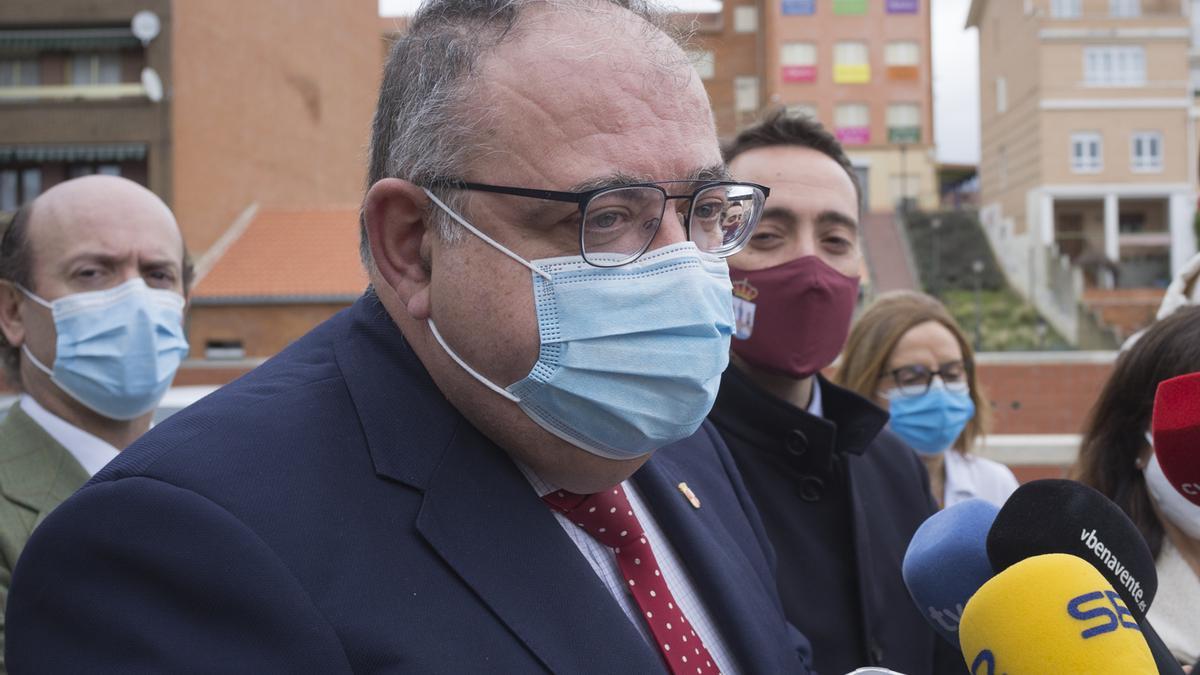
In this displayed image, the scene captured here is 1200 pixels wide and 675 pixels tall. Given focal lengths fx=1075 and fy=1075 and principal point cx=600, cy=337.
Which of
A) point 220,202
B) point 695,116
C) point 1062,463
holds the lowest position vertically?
point 1062,463

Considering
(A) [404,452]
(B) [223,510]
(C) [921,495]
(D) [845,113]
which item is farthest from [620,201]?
(D) [845,113]

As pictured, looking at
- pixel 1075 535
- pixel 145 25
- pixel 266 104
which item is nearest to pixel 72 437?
pixel 1075 535

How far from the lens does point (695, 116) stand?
5.76ft

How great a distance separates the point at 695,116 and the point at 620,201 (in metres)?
0.22

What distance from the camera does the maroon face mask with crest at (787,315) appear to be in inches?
117

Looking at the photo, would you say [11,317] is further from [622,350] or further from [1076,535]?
[1076,535]

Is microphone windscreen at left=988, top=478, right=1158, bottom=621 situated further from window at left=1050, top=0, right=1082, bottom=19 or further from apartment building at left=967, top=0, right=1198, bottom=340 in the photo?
window at left=1050, top=0, right=1082, bottom=19

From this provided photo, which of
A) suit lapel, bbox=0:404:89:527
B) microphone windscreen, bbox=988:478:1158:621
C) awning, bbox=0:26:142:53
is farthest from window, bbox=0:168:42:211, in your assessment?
microphone windscreen, bbox=988:478:1158:621

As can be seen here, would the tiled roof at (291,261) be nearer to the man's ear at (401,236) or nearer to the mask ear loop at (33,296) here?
the mask ear loop at (33,296)

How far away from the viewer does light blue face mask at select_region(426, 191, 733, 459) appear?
1658 millimetres

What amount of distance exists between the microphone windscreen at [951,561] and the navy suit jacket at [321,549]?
32 cm

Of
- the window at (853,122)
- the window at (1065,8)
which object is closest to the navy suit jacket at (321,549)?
the window at (1065,8)

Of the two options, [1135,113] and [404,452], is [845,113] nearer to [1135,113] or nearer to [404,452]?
[1135,113]

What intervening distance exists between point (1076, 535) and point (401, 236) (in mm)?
1121
